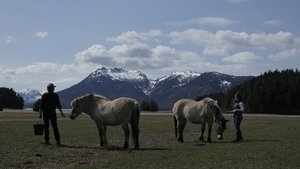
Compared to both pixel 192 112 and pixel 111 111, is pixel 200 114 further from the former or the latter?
pixel 111 111

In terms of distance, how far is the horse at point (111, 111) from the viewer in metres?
21.3

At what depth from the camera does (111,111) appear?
71.5 ft

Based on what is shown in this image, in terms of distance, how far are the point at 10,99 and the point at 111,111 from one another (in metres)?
144

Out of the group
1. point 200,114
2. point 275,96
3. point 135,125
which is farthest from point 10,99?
point 135,125

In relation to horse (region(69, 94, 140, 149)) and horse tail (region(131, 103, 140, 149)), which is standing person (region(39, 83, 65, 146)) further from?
horse tail (region(131, 103, 140, 149))

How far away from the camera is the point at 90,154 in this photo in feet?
62.0

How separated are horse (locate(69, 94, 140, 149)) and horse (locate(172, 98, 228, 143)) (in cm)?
475

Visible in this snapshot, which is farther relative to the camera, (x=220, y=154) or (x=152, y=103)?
(x=152, y=103)

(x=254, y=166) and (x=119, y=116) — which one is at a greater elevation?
(x=119, y=116)

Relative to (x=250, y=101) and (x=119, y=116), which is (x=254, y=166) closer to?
(x=119, y=116)

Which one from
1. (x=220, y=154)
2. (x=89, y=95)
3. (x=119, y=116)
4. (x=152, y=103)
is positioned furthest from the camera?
(x=152, y=103)

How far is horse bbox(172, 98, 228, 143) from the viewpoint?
25.2 metres

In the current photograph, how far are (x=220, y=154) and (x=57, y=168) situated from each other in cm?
626

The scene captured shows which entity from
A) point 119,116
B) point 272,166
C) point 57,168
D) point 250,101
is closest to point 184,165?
point 272,166
